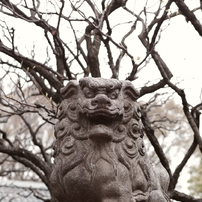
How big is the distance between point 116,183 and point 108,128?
1.51 feet

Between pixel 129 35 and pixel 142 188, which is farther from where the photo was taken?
pixel 129 35

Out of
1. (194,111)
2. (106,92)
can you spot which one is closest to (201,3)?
(194,111)

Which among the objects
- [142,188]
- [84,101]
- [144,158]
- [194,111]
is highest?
[194,111]

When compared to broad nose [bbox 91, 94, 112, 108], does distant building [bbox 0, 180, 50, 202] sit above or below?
above

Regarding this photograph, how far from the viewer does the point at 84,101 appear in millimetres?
3479

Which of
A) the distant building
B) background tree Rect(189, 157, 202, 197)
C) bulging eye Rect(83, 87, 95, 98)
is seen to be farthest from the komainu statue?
background tree Rect(189, 157, 202, 197)

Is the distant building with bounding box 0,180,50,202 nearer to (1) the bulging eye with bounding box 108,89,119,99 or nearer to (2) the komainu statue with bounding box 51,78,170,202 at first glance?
(2) the komainu statue with bounding box 51,78,170,202

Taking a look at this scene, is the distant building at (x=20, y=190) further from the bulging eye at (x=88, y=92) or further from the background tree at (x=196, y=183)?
the bulging eye at (x=88, y=92)

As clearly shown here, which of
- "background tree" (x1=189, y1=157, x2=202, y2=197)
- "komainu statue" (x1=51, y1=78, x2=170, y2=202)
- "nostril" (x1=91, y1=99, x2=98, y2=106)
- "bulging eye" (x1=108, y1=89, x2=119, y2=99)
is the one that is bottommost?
"komainu statue" (x1=51, y1=78, x2=170, y2=202)

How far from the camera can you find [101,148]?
3.47 metres

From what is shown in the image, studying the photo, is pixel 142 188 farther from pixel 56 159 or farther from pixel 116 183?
pixel 56 159

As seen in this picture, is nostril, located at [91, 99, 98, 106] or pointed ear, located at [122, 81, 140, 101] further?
pointed ear, located at [122, 81, 140, 101]

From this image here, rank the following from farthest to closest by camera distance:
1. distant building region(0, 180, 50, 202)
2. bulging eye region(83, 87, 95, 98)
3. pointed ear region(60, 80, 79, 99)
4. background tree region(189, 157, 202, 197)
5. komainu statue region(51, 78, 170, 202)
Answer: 1. background tree region(189, 157, 202, 197)
2. distant building region(0, 180, 50, 202)
3. pointed ear region(60, 80, 79, 99)
4. bulging eye region(83, 87, 95, 98)
5. komainu statue region(51, 78, 170, 202)

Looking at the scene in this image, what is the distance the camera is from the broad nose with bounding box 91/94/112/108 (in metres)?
3.37
